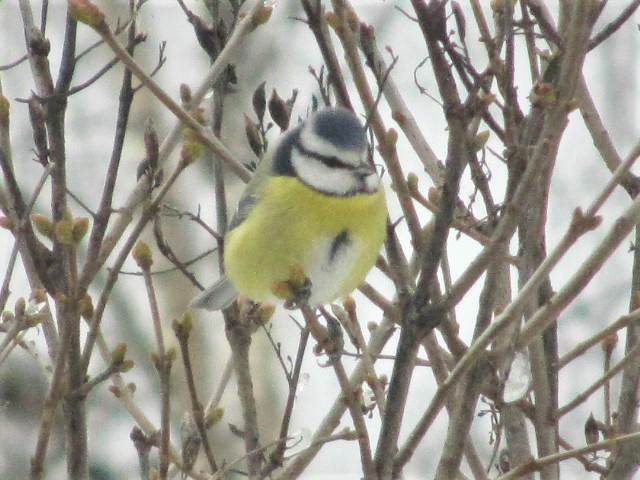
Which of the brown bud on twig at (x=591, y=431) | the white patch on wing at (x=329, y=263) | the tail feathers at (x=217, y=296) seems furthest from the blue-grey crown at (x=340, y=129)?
the brown bud on twig at (x=591, y=431)

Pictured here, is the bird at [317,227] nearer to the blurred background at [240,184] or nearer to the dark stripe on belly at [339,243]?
the dark stripe on belly at [339,243]

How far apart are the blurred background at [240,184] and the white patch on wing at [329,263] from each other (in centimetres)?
355

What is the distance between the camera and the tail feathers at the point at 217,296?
2.60 m

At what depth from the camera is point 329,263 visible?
2357mm

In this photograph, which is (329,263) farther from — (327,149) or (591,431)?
(591,431)

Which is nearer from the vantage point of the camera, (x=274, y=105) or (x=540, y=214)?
(x=540, y=214)

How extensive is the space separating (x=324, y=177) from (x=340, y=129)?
262mm

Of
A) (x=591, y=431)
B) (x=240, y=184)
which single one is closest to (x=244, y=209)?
(x=591, y=431)

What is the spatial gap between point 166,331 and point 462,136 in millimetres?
5981

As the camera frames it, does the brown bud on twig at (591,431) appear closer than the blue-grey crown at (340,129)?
Yes

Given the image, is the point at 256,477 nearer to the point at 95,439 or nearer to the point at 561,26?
the point at 561,26

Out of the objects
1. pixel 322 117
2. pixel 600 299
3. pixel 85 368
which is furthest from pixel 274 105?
pixel 600 299

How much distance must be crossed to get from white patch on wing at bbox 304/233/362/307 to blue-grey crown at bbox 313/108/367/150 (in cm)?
25

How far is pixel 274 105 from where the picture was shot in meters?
2.00
